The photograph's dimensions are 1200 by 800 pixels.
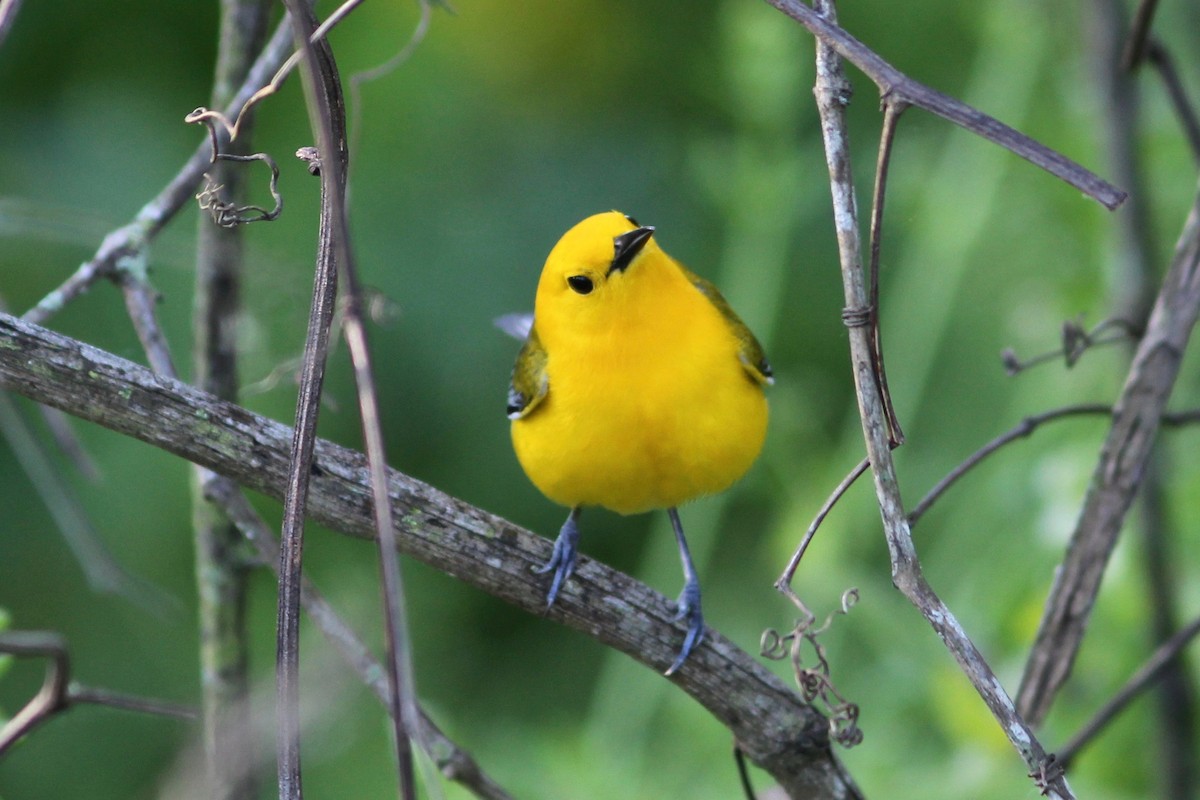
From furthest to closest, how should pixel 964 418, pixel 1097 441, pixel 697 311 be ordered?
pixel 964 418 → pixel 1097 441 → pixel 697 311

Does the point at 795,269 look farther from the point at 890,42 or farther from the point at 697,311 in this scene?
the point at 697,311

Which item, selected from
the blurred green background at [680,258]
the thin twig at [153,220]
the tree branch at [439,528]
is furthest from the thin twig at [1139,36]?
the thin twig at [153,220]

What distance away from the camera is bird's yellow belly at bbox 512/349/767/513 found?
2.26m

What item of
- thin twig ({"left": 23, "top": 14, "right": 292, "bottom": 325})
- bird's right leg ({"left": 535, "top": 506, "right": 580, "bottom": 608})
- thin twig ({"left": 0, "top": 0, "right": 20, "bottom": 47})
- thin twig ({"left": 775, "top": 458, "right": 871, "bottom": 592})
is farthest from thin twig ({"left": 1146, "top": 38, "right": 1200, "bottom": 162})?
thin twig ({"left": 0, "top": 0, "right": 20, "bottom": 47})

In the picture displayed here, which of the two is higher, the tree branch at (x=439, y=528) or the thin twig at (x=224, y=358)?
the thin twig at (x=224, y=358)

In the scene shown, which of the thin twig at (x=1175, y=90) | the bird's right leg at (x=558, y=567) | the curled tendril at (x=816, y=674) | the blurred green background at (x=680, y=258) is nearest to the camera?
the curled tendril at (x=816, y=674)

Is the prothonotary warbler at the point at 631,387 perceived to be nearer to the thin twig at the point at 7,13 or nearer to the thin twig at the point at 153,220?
the thin twig at the point at 153,220

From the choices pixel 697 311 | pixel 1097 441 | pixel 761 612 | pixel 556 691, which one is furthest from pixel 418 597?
pixel 1097 441

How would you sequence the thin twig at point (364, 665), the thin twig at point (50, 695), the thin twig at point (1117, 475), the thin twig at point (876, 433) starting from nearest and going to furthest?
1. the thin twig at point (876, 433)
2. the thin twig at point (50, 695)
3. the thin twig at point (364, 665)
4. the thin twig at point (1117, 475)

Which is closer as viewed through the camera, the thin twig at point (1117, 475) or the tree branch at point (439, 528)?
the tree branch at point (439, 528)

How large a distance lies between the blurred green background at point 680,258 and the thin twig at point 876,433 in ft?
4.26

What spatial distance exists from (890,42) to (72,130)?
266 cm

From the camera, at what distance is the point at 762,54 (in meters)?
3.16

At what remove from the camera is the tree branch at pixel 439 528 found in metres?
1.40
